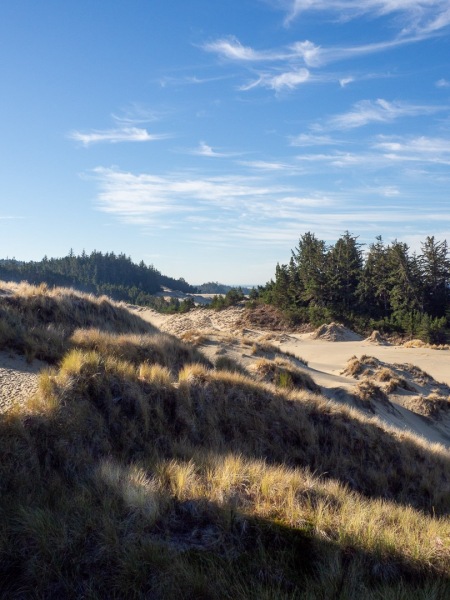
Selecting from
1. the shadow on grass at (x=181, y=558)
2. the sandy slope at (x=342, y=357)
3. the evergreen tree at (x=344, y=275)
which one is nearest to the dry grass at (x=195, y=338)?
the sandy slope at (x=342, y=357)

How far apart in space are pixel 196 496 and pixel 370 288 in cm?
3915

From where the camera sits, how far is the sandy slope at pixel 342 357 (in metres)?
14.0

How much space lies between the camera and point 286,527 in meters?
3.98

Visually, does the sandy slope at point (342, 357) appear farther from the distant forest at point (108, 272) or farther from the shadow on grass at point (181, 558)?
the distant forest at point (108, 272)

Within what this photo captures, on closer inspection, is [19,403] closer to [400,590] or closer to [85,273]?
[400,590]

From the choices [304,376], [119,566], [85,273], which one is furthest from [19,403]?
[85,273]

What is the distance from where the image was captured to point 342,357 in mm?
25016

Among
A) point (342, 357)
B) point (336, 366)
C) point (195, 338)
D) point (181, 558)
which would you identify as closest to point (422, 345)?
point (342, 357)

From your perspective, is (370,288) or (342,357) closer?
(342,357)

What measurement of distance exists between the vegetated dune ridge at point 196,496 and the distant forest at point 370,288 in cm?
2764

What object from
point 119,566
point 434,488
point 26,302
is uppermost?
point 26,302

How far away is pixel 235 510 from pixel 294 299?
41.7 meters

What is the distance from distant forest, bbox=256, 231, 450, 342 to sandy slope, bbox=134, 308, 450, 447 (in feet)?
14.4

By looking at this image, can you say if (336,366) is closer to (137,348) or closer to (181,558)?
(137,348)
